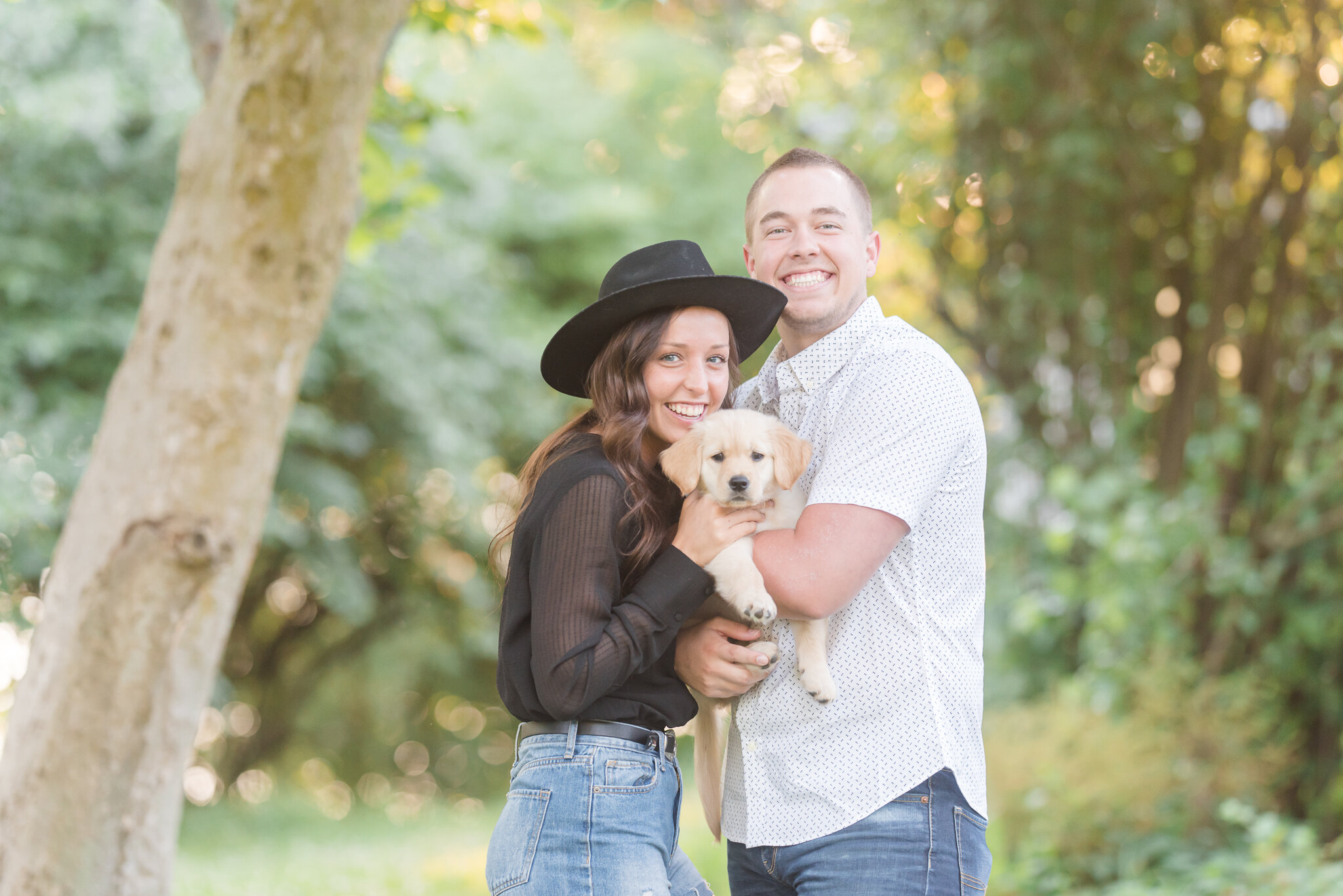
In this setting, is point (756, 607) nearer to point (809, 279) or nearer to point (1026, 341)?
point (809, 279)

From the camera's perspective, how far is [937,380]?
219cm

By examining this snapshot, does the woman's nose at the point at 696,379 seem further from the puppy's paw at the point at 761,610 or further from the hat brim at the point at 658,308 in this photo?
the puppy's paw at the point at 761,610

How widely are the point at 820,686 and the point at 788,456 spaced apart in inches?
22.1

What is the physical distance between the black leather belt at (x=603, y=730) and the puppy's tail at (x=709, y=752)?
0.47m

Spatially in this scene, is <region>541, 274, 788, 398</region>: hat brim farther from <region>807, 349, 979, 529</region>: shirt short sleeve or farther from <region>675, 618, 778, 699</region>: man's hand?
<region>675, 618, 778, 699</region>: man's hand

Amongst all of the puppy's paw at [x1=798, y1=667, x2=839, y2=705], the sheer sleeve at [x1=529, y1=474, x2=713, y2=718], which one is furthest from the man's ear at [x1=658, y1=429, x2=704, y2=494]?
the puppy's paw at [x1=798, y1=667, x2=839, y2=705]

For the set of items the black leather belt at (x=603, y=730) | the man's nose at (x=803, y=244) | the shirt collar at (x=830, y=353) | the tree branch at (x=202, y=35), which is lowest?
the black leather belt at (x=603, y=730)

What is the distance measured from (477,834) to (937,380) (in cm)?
886

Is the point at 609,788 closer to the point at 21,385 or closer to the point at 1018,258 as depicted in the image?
the point at 1018,258

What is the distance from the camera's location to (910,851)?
2.02 meters

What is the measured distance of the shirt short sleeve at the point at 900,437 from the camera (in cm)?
210

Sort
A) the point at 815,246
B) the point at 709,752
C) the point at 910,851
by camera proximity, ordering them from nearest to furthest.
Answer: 1. the point at 910,851
2. the point at 815,246
3. the point at 709,752

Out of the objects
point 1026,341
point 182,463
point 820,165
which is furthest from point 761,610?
point 1026,341

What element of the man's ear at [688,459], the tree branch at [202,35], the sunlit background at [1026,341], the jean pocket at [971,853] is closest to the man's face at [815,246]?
the man's ear at [688,459]
